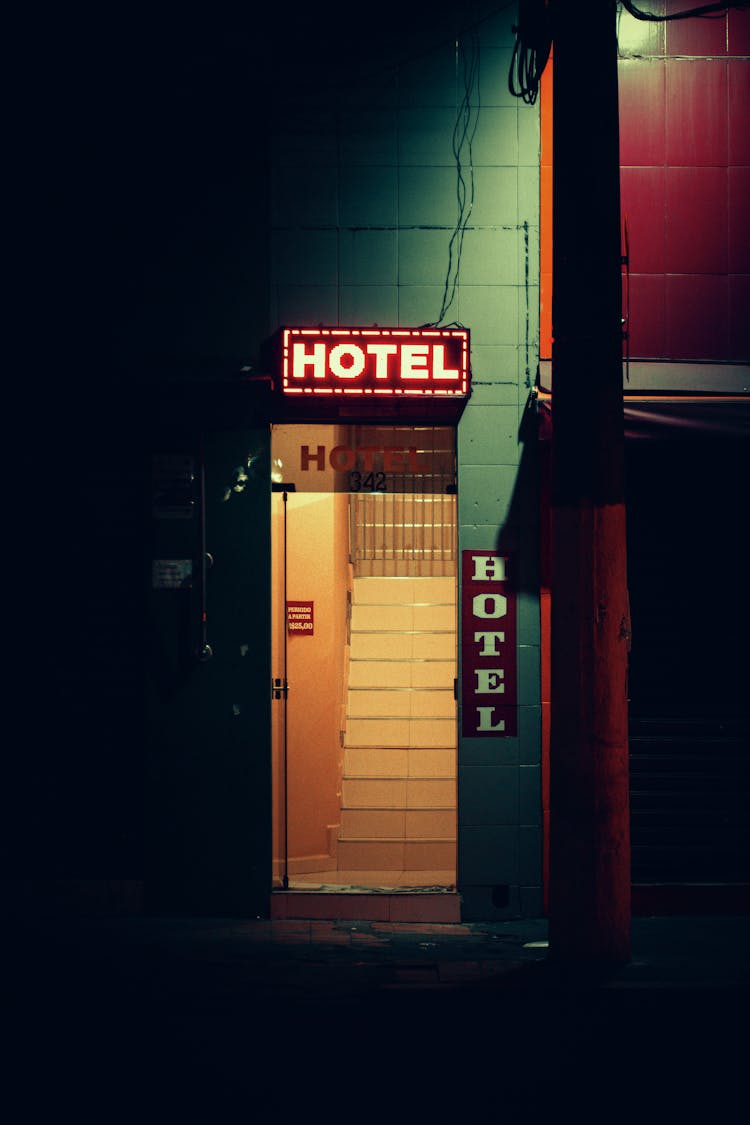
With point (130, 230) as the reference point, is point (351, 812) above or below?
below

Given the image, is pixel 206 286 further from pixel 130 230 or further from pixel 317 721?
pixel 317 721

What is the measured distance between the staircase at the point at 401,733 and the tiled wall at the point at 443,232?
59.5 inches

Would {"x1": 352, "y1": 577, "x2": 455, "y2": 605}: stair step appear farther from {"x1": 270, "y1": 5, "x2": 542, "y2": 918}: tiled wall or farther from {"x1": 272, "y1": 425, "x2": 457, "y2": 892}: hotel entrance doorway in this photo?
{"x1": 270, "y1": 5, "x2": 542, "y2": 918}: tiled wall

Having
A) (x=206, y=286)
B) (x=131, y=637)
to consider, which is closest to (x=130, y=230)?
(x=206, y=286)

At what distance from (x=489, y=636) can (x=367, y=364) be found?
2261mm

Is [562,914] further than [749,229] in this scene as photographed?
No

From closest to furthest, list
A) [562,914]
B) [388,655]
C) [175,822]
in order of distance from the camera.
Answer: [562,914], [175,822], [388,655]

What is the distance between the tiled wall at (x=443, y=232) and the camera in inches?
308

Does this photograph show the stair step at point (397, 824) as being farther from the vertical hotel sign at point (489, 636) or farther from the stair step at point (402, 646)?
the stair step at point (402, 646)

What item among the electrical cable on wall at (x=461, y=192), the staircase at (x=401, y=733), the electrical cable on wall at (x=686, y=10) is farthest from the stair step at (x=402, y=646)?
the electrical cable on wall at (x=686, y=10)

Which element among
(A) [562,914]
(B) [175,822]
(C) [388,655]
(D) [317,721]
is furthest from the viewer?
(C) [388,655]

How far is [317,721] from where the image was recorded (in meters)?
8.55

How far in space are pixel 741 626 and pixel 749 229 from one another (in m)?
3.13

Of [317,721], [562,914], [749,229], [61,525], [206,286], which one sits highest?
[749,229]
